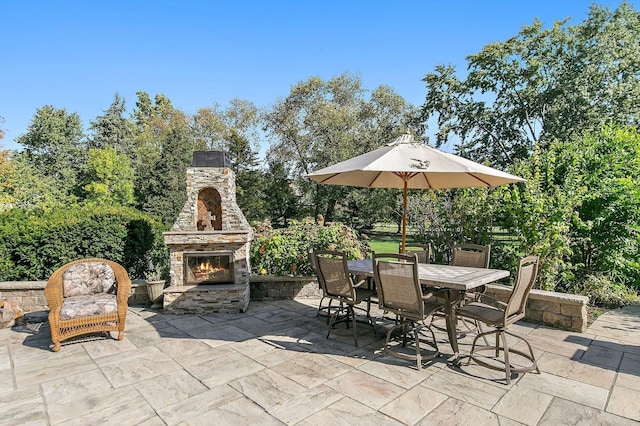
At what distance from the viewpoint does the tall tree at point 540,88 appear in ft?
40.8

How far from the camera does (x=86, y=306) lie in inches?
155

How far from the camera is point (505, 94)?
1496 cm

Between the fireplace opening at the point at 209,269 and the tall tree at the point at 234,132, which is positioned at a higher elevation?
the tall tree at the point at 234,132

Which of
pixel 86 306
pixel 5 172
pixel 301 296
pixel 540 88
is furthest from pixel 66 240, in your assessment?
pixel 540 88

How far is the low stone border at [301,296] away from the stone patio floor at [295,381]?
263 millimetres

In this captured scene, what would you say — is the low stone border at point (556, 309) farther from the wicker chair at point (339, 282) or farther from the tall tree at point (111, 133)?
the tall tree at point (111, 133)

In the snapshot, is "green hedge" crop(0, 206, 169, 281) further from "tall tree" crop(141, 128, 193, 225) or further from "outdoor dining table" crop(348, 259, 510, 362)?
"tall tree" crop(141, 128, 193, 225)

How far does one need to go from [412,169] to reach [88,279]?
13.8 ft

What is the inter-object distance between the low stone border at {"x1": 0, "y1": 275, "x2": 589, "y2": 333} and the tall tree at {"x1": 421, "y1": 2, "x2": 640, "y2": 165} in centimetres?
854

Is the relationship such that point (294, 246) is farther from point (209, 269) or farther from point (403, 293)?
point (403, 293)

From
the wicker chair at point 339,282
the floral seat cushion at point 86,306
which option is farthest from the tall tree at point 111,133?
the wicker chair at point 339,282

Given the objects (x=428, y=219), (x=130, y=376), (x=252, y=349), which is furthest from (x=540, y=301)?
(x=130, y=376)

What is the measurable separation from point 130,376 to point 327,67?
53.0 feet

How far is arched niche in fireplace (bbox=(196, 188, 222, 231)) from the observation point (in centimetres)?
547
